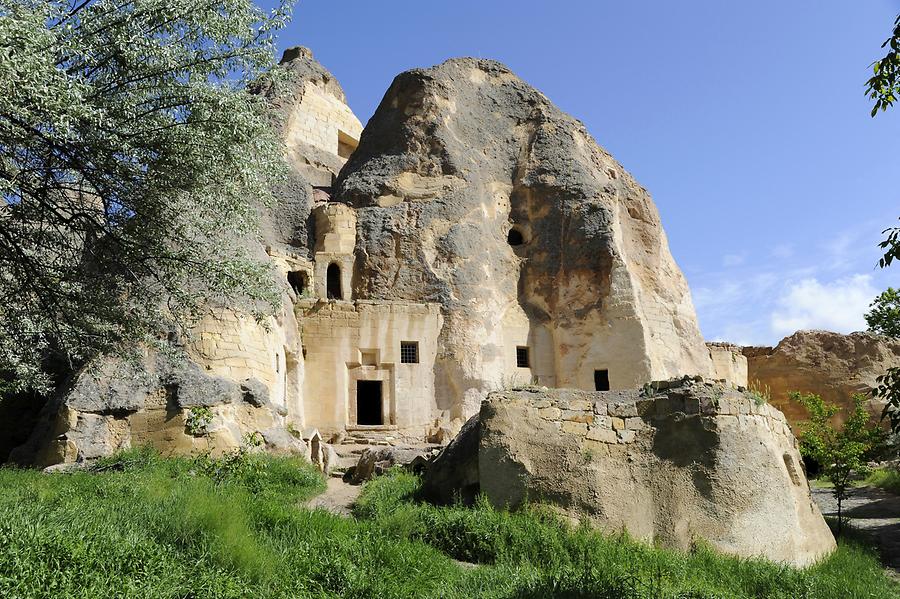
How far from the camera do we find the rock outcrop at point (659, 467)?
9492 millimetres

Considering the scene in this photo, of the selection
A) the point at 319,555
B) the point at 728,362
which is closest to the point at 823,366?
the point at 728,362

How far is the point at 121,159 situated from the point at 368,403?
44.4 feet

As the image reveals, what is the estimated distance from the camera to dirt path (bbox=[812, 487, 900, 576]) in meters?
12.1

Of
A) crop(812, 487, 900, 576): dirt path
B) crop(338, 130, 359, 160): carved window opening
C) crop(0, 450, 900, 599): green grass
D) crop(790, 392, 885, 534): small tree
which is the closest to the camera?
crop(0, 450, 900, 599): green grass

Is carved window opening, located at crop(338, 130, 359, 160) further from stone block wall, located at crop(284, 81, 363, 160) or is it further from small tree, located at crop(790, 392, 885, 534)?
small tree, located at crop(790, 392, 885, 534)

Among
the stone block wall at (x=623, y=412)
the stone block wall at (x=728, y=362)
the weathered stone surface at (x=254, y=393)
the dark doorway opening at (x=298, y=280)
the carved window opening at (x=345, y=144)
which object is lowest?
the stone block wall at (x=623, y=412)

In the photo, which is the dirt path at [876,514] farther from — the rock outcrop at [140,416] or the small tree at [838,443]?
the rock outcrop at [140,416]

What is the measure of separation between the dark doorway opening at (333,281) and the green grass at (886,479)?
573 inches

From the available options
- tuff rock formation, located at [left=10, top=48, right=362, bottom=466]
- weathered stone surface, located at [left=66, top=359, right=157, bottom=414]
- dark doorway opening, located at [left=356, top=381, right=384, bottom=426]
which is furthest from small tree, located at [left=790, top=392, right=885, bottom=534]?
weathered stone surface, located at [left=66, top=359, right=157, bottom=414]

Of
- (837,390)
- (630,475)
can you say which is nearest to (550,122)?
(837,390)

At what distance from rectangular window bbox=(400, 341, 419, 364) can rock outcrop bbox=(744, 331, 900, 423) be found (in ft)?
39.2

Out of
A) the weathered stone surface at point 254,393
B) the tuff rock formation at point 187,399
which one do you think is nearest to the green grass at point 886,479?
the tuff rock formation at point 187,399

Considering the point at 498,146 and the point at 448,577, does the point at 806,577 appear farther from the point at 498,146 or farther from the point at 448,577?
the point at 498,146

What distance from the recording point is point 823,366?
27172 millimetres
